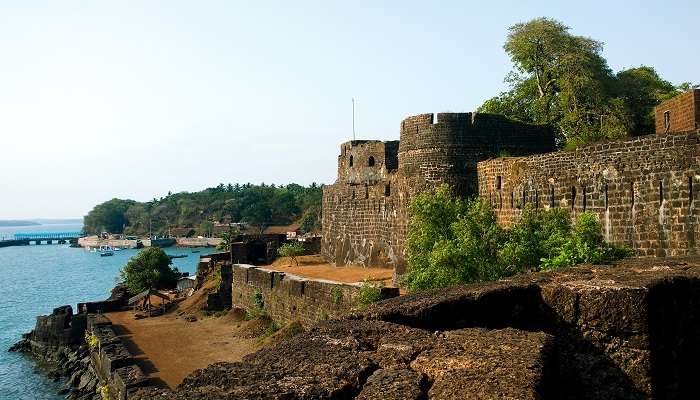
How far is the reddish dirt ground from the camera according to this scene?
30.5 metres

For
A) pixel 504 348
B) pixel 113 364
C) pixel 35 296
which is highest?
pixel 504 348

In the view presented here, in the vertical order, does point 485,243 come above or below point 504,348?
above

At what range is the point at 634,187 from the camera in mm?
15773

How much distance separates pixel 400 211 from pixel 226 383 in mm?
22918

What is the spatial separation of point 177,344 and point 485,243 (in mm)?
18910

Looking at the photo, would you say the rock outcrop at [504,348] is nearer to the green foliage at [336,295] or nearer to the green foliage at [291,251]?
the green foliage at [336,295]

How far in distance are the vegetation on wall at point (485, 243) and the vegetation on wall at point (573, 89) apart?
49.6 feet

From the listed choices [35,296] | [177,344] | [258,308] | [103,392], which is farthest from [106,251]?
[103,392]

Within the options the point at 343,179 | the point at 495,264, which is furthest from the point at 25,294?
the point at 495,264

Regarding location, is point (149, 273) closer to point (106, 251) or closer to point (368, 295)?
point (368, 295)

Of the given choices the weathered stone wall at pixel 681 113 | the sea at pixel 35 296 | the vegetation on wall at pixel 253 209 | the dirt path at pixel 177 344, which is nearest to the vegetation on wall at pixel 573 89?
the weathered stone wall at pixel 681 113

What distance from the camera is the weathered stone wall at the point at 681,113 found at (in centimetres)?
1766

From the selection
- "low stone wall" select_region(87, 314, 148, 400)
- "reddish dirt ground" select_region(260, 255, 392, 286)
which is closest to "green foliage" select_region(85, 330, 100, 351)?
"low stone wall" select_region(87, 314, 148, 400)

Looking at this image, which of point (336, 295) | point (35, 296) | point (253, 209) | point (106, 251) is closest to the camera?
point (336, 295)
